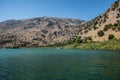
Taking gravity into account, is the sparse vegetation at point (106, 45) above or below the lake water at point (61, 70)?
above

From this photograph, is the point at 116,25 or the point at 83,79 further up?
the point at 116,25

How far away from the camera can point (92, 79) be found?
37562mm

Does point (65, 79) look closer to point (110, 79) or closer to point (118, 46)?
point (110, 79)

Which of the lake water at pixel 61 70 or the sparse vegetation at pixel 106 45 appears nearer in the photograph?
the lake water at pixel 61 70

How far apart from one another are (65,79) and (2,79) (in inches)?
477

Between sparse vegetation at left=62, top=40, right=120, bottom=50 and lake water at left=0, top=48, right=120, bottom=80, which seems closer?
lake water at left=0, top=48, right=120, bottom=80

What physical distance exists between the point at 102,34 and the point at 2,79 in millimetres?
167200

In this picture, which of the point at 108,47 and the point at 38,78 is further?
the point at 108,47

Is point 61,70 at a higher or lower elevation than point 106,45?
lower

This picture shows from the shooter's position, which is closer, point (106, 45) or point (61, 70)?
point (61, 70)

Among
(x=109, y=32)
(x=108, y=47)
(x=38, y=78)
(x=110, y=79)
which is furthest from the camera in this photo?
(x=109, y=32)

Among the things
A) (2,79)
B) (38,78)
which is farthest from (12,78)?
(38,78)

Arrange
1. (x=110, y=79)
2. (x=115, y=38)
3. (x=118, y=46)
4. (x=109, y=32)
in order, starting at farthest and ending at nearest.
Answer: (x=109, y=32)
(x=115, y=38)
(x=118, y=46)
(x=110, y=79)

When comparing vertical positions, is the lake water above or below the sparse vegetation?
below
